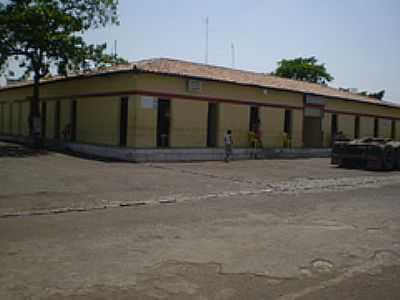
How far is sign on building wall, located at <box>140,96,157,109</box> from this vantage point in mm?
21391

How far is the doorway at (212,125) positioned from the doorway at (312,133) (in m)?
9.78

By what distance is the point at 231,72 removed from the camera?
29.3 metres

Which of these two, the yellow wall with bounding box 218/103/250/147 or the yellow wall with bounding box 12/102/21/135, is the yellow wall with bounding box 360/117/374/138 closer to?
the yellow wall with bounding box 218/103/250/147

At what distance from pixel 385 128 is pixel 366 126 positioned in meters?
3.61

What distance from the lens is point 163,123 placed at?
912 inches

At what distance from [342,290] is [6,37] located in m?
22.3

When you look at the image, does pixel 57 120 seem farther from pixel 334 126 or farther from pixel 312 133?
pixel 334 126

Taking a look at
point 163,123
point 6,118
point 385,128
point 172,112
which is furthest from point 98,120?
point 385,128

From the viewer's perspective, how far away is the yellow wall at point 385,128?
1516 inches

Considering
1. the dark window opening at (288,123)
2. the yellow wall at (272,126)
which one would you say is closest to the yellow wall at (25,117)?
the yellow wall at (272,126)

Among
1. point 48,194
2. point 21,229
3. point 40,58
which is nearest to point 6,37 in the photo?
point 40,58

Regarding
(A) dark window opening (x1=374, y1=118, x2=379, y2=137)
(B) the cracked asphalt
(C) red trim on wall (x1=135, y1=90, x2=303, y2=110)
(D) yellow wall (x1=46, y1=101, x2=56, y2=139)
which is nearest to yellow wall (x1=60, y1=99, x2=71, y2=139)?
(D) yellow wall (x1=46, y1=101, x2=56, y2=139)

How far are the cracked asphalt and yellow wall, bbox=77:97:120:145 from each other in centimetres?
844

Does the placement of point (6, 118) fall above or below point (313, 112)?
below
